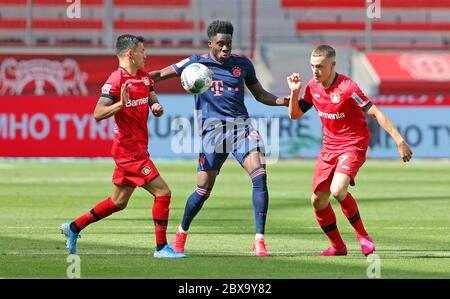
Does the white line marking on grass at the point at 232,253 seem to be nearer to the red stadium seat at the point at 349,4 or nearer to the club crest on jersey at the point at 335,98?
the club crest on jersey at the point at 335,98

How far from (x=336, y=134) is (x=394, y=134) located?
27.8 inches

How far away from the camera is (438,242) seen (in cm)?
1168

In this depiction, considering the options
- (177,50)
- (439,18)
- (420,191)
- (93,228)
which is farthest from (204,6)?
(93,228)

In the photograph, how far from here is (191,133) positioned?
2784cm

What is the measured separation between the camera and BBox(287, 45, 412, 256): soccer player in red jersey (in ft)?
33.2

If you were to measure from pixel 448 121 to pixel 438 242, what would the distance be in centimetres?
1731

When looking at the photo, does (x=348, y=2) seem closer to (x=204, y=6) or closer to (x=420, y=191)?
(x=204, y=6)

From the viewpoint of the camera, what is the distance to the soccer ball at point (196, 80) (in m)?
10.4

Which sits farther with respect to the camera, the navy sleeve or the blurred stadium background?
the navy sleeve

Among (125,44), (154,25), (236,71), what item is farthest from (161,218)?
(154,25)

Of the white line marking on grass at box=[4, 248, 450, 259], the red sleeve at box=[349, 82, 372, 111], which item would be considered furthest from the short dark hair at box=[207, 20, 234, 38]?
the white line marking on grass at box=[4, 248, 450, 259]

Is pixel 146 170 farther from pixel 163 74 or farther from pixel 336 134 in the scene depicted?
pixel 336 134

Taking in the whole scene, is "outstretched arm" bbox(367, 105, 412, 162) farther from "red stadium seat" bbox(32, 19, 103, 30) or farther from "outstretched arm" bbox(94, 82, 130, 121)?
"red stadium seat" bbox(32, 19, 103, 30)

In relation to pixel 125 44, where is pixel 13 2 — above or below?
above
